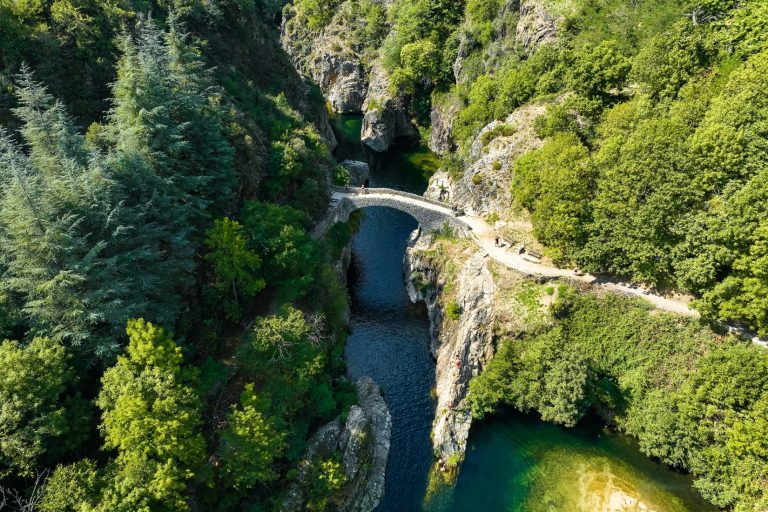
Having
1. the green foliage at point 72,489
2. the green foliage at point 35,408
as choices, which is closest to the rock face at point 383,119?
the green foliage at point 35,408

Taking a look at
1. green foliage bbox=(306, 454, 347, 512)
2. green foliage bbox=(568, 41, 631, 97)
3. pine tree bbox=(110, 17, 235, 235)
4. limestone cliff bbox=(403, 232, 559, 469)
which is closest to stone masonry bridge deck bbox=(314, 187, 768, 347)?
limestone cliff bbox=(403, 232, 559, 469)

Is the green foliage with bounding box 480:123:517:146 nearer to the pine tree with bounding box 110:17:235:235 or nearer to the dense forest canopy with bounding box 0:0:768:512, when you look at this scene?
the dense forest canopy with bounding box 0:0:768:512

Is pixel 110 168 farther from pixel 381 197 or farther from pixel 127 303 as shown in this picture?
pixel 381 197

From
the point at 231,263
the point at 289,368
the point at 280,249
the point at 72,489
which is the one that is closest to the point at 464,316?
the point at 289,368

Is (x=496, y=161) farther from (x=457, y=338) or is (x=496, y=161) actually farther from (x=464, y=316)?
(x=457, y=338)

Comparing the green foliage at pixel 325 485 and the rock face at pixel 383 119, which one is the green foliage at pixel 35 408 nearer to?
the green foliage at pixel 325 485

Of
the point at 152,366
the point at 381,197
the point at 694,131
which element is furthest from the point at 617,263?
the point at 152,366
